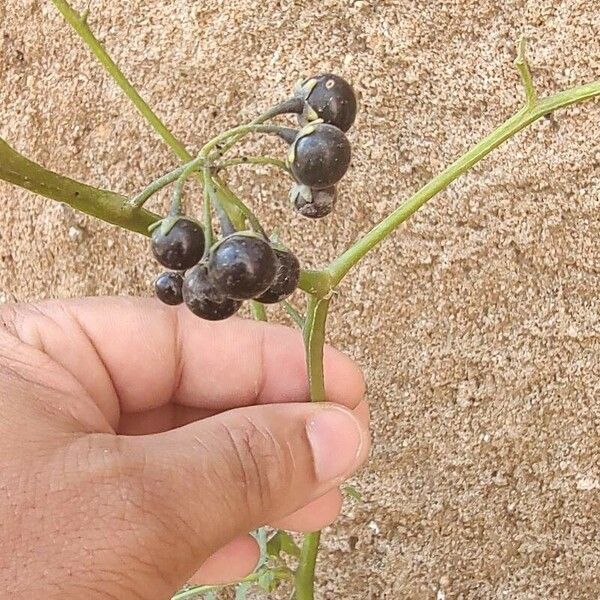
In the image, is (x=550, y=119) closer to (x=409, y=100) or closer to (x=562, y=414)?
(x=409, y=100)

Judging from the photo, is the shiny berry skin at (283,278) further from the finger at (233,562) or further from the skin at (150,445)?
the finger at (233,562)

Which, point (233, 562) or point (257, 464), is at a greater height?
point (257, 464)

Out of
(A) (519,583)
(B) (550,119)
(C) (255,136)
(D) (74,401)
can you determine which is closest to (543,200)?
(B) (550,119)

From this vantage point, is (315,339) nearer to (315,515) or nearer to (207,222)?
(207,222)

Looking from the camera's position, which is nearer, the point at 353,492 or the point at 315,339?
the point at 315,339

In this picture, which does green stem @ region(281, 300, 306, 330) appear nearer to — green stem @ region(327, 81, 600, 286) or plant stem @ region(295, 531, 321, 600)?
green stem @ region(327, 81, 600, 286)

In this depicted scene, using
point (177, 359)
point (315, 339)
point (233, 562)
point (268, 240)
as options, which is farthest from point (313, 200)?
point (233, 562)

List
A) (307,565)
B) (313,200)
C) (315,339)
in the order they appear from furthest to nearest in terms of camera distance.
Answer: (307,565)
(315,339)
(313,200)
